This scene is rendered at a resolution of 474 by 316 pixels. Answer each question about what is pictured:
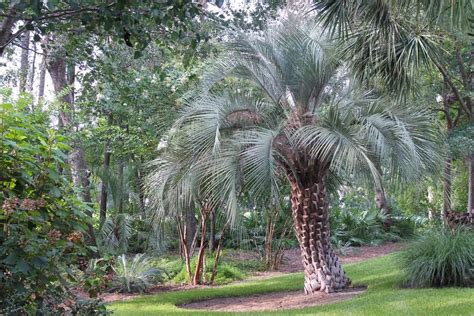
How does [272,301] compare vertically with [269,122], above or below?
below

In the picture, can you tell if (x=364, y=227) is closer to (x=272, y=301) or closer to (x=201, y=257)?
(x=201, y=257)

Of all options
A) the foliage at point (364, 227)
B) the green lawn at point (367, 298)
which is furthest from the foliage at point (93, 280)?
the foliage at point (364, 227)

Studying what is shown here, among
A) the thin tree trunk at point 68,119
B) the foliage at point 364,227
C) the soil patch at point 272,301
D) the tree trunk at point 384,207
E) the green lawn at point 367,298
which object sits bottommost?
the soil patch at point 272,301

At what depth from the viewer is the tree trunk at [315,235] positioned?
31.9 ft

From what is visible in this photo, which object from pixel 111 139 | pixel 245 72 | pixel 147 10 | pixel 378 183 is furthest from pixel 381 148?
pixel 111 139

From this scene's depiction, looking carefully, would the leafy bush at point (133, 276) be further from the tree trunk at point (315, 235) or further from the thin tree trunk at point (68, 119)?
the tree trunk at point (315, 235)

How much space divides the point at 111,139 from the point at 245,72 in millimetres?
4202

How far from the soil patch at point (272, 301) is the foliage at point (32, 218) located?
5.14 meters

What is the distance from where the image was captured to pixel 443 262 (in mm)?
8680

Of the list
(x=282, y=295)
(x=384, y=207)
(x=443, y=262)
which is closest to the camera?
(x=443, y=262)

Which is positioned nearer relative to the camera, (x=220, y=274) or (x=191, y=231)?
(x=220, y=274)

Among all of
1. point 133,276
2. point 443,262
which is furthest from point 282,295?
point 133,276

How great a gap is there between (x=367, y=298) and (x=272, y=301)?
197 cm

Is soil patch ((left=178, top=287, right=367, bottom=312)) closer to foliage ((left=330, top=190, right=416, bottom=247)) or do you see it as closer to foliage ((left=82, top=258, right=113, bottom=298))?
foliage ((left=82, top=258, right=113, bottom=298))
